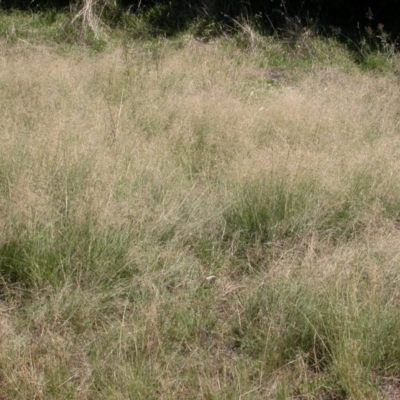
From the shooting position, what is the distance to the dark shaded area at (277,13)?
9.83 metres

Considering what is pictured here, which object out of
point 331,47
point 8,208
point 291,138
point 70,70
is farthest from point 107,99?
point 331,47

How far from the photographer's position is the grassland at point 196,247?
305 centimetres

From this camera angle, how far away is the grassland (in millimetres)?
3047

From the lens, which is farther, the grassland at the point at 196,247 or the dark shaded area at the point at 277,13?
the dark shaded area at the point at 277,13

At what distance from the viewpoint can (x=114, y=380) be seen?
115 inches

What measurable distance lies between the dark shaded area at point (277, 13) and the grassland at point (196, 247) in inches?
136

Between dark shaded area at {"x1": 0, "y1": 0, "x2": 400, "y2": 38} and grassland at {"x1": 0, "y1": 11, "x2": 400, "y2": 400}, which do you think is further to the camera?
dark shaded area at {"x1": 0, "y1": 0, "x2": 400, "y2": 38}

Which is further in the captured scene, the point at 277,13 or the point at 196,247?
the point at 277,13

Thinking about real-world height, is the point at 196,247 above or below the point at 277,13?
below

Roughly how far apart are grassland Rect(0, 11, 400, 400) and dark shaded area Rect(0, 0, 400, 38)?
11.3 ft

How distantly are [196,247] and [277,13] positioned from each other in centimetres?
689

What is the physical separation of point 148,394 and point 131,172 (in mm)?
2117

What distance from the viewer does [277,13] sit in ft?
33.0

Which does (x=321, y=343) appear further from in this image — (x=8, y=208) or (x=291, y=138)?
(x=291, y=138)
